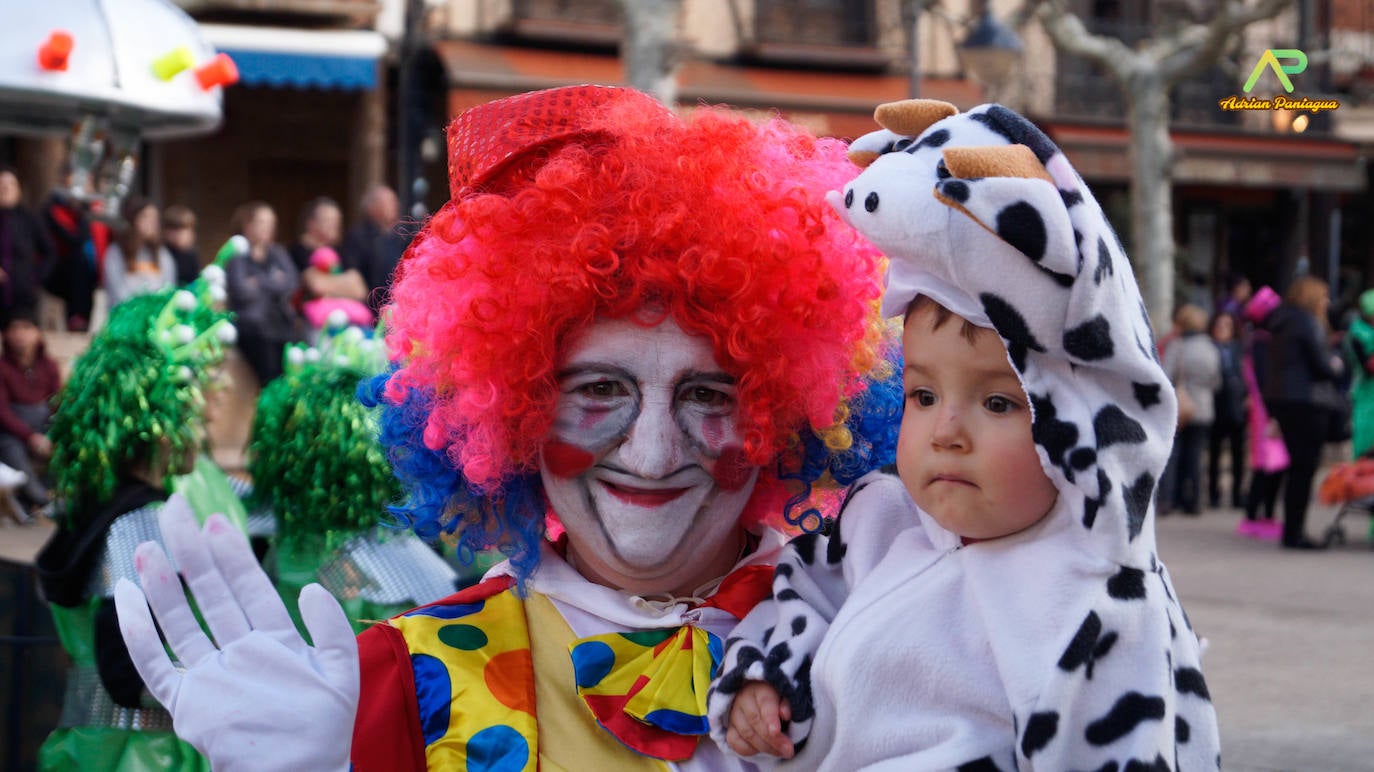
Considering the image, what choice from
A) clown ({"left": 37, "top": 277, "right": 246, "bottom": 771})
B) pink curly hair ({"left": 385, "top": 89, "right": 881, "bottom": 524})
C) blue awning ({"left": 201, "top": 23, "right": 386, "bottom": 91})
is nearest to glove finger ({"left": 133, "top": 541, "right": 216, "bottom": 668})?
pink curly hair ({"left": 385, "top": 89, "right": 881, "bottom": 524})

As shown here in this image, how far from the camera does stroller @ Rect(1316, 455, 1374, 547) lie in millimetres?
8984

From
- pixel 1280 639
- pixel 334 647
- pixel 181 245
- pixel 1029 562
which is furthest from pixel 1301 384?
pixel 334 647

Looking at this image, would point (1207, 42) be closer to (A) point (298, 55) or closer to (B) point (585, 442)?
(A) point (298, 55)

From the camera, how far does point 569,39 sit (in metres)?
15.8

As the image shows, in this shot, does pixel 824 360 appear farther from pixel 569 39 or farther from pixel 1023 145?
pixel 569 39

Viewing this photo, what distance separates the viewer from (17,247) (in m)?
8.37

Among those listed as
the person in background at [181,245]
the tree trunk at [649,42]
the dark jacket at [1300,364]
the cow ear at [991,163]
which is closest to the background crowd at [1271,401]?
the dark jacket at [1300,364]

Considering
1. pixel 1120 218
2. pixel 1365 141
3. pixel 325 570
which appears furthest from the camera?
pixel 1365 141

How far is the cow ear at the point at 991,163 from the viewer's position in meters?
1.50

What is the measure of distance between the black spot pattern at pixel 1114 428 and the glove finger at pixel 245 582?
93cm

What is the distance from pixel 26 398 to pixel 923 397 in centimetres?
783

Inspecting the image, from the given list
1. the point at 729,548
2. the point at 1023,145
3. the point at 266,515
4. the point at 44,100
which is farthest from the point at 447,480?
the point at 44,100

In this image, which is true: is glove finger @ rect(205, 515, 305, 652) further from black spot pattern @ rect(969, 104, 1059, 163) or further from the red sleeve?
black spot pattern @ rect(969, 104, 1059, 163)

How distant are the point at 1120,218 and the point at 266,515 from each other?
15.8 m
